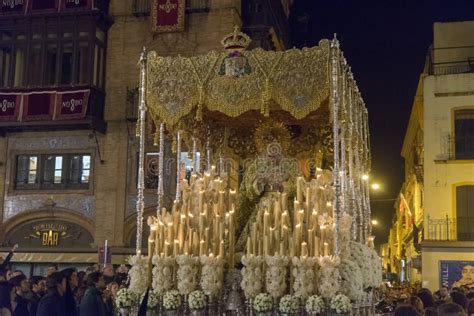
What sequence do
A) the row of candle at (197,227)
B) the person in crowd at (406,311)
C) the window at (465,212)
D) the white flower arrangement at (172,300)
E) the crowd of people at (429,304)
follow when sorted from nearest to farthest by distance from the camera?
the crowd of people at (429,304) → the person in crowd at (406,311) → the white flower arrangement at (172,300) → the row of candle at (197,227) → the window at (465,212)

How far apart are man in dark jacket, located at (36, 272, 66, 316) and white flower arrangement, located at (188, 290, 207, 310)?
6.01 ft

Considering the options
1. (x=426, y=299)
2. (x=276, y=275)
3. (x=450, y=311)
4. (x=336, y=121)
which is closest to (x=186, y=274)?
(x=276, y=275)

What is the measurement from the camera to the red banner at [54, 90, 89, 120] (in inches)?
963

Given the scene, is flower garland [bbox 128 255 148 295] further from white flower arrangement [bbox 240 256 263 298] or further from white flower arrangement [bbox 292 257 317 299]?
white flower arrangement [bbox 292 257 317 299]

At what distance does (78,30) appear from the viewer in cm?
2528

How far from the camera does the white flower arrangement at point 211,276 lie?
10.3 m

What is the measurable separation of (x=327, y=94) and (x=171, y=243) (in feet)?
11.0

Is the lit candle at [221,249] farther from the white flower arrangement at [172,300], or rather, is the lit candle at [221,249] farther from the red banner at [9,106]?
the red banner at [9,106]

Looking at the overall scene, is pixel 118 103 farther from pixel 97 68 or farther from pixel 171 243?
pixel 171 243

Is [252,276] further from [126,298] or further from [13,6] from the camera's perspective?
[13,6]

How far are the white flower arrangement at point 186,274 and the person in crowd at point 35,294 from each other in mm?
2316

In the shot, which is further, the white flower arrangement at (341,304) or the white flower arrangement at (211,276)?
the white flower arrangement at (211,276)

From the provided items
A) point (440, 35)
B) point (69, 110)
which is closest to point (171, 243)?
point (69, 110)

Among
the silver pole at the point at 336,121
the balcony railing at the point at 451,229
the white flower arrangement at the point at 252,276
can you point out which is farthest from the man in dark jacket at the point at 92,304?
the balcony railing at the point at 451,229
